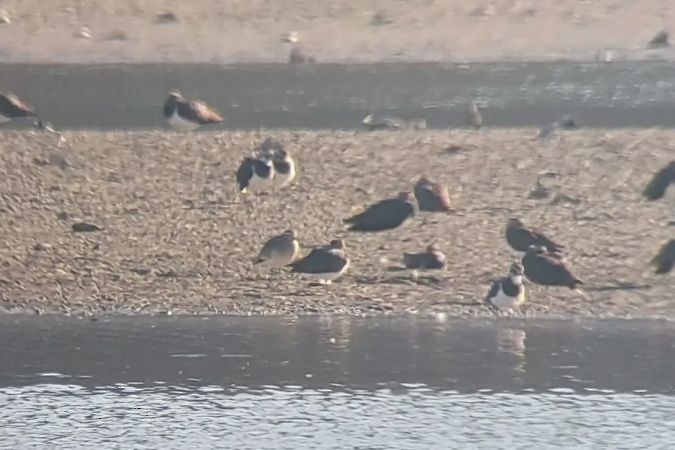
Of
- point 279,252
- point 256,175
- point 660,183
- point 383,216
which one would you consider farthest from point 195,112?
point 279,252

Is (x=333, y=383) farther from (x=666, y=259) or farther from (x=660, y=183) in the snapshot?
(x=660, y=183)

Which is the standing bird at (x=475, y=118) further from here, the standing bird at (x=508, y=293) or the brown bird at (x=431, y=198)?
the standing bird at (x=508, y=293)

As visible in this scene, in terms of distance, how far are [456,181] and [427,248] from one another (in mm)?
1928

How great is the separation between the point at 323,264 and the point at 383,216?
115 centimetres

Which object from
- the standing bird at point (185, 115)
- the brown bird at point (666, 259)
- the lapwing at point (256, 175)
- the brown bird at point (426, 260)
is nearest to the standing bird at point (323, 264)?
the brown bird at point (426, 260)

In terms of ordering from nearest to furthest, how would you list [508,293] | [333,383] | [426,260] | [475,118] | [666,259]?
[333,383] < [508,293] < [666,259] < [426,260] < [475,118]

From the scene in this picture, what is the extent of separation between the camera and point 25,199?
10.8 m

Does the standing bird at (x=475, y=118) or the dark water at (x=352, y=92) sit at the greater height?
the dark water at (x=352, y=92)

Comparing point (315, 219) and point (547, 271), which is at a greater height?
point (315, 219)

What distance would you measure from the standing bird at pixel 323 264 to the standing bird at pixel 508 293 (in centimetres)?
87

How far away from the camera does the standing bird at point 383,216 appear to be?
9.86 m

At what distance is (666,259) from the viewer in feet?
29.2

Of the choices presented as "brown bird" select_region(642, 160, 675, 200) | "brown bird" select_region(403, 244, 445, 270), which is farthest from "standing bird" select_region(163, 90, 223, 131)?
"brown bird" select_region(403, 244, 445, 270)

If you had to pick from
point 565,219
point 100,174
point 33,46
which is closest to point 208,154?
point 100,174
